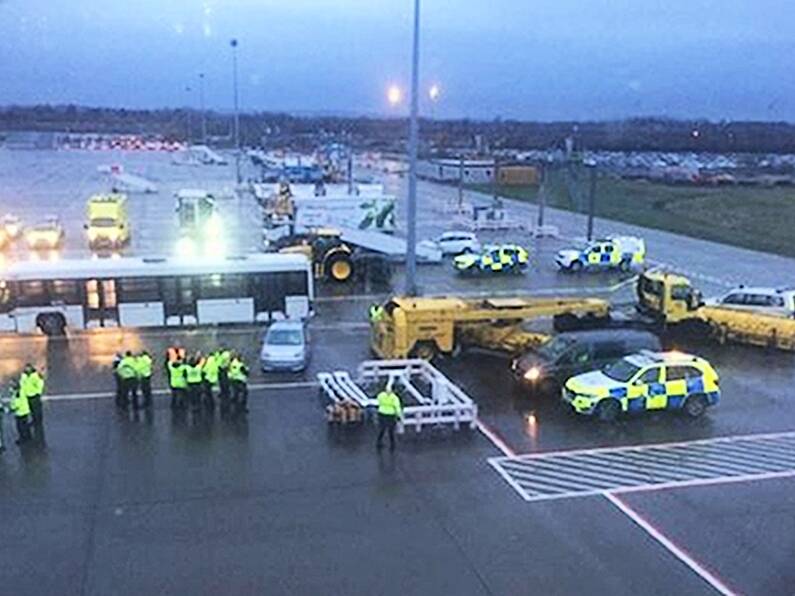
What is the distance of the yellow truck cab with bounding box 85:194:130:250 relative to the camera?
158ft

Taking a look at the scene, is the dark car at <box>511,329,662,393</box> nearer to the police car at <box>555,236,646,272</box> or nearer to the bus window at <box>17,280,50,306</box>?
the bus window at <box>17,280,50,306</box>

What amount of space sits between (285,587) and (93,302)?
57.6 ft

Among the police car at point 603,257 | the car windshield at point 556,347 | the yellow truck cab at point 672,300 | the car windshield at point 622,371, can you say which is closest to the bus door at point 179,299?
the car windshield at point 556,347

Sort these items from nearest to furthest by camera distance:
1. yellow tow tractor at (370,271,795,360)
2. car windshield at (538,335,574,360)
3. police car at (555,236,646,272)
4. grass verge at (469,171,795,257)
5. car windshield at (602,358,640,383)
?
car windshield at (602,358,640,383) → car windshield at (538,335,574,360) → yellow tow tractor at (370,271,795,360) → police car at (555,236,646,272) → grass verge at (469,171,795,257)

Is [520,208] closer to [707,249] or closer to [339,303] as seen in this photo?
[707,249]

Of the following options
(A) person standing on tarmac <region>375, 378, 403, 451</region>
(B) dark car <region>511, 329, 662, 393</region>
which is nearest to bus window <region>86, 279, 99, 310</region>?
(A) person standing on tarmac <region>375, 378, 403, 451</region>

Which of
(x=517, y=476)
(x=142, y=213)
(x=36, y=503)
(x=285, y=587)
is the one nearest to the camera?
(x=285, y=587)

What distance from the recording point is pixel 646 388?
20766mm

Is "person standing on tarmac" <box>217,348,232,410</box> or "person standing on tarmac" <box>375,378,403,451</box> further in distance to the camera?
"person standing on tarmac" <box>217,348,232,410</box>

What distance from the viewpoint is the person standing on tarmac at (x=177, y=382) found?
68.7 ft

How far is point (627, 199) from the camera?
79188 mm

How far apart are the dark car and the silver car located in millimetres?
5785

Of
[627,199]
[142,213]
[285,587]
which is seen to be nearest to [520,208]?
[627,199]

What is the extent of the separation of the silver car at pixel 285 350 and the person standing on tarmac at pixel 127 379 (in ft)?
13.5
